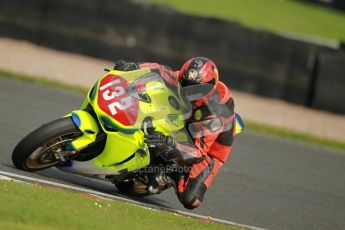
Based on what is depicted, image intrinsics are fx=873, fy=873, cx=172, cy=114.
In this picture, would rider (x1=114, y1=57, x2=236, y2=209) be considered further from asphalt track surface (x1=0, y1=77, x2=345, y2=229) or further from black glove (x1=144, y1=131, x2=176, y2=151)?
asphalt track surface (x1=0, y1=77, x2=345, y2=229)

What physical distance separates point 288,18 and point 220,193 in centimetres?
1605

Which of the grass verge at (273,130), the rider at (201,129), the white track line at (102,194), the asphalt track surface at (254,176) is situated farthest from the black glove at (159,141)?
the grass verge at (273,130)

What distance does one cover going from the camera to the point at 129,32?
53.0ft

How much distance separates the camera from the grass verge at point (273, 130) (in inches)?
567

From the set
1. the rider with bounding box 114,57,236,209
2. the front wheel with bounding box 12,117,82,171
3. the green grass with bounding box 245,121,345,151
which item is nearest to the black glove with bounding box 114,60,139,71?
the rider with bounding box 114,57,236,209

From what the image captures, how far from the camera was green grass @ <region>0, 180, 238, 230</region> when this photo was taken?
5.77 metres

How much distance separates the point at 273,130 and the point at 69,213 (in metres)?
8.99

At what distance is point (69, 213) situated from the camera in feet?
20.0

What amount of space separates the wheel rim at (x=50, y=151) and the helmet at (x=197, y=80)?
101 cm

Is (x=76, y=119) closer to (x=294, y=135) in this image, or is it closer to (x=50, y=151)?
(x=50, y=151)

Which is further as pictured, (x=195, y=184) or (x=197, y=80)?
(x=195, y=184)

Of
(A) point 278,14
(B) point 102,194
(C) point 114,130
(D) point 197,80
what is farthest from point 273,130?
(A) point 278,14

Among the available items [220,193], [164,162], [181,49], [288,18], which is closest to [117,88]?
[164,162]

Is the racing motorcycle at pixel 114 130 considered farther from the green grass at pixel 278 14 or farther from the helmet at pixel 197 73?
the green grass at pixel 278 14
